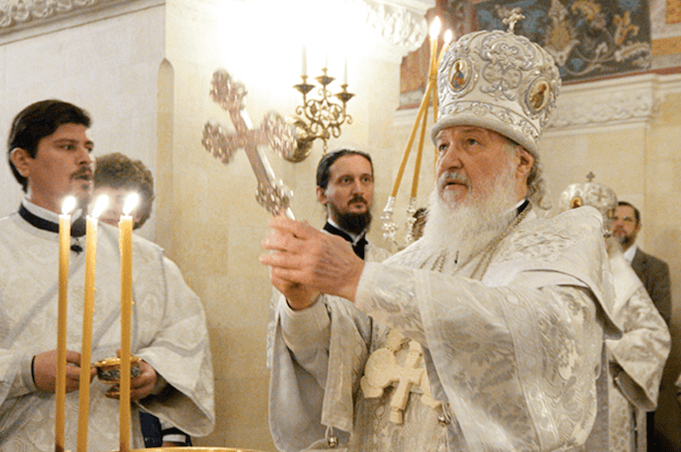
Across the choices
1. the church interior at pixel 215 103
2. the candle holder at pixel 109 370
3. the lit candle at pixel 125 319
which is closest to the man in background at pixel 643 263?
the church interior at pixel 215 103

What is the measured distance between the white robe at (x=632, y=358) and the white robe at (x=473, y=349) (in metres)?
3.78

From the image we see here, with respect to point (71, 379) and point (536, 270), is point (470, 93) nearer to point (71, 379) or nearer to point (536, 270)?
point (536, 270)

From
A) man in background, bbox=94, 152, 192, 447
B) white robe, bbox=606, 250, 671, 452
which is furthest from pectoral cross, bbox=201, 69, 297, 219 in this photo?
white robe, bbox=606, 250, 671, 452

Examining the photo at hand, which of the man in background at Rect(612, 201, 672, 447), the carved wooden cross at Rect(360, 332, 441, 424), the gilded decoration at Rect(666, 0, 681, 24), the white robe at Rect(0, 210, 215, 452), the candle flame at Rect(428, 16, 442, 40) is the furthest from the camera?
the gilded decoration at Rect(666, 0, 681, 24)

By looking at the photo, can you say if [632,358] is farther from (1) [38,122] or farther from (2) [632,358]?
(1) [38,122]

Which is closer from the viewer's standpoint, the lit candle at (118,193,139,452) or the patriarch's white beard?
the lit candle at (118,193,139,452)

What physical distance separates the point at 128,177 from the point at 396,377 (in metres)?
2.01

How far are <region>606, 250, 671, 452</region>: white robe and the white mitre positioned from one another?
3.60 meters

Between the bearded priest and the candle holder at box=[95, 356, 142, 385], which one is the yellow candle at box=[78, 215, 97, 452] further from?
the candle holder at box=[95, 356, 142, 385]

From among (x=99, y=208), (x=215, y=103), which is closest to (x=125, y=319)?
(x=99, y=208)

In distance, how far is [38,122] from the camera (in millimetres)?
3465

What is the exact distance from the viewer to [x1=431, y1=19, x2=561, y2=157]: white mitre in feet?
8.91

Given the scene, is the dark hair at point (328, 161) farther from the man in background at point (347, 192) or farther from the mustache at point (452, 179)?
the mustache at point (452, 179)

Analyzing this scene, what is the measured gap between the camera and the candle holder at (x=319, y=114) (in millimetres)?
4848
